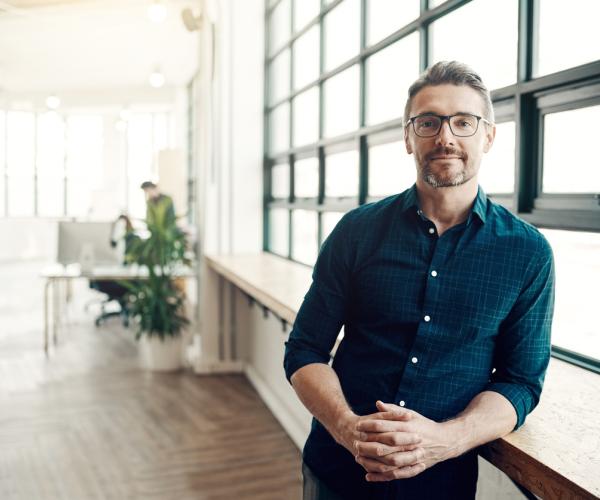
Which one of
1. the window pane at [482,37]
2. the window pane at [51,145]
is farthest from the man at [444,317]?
the window pane at [51,145]

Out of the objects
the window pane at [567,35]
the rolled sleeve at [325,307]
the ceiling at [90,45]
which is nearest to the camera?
the rolled sleeve at [325,307]

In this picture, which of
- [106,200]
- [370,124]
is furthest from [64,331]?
[106,200]

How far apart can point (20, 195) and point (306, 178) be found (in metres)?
10.8

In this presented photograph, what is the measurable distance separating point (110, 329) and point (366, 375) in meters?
5.61

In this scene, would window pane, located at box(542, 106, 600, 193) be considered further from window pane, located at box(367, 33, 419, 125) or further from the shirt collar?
window pane, located at box(367, 33, 419, 125)

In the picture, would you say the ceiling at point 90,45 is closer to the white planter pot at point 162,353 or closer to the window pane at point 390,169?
the white planter pot at point 162,353

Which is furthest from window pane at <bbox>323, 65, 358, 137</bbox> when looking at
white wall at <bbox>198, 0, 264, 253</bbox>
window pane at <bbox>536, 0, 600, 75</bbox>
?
window pane at <bbox>536, 0, 600, 75</bbox>

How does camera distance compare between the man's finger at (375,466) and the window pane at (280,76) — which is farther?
the window pane at (280,76)

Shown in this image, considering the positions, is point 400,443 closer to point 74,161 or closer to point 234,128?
point 234,128

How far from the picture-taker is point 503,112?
7.11ft

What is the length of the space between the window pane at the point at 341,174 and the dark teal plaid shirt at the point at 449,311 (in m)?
2.05

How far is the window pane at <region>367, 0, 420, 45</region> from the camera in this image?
2922 millimetres

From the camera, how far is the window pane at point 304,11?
414cm

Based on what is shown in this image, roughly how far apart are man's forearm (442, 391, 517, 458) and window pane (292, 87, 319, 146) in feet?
9.73
